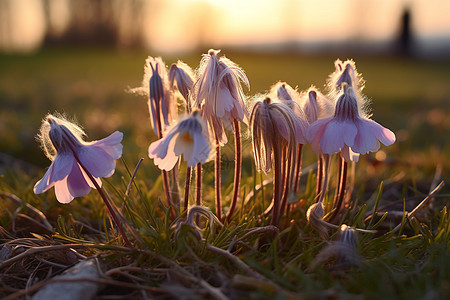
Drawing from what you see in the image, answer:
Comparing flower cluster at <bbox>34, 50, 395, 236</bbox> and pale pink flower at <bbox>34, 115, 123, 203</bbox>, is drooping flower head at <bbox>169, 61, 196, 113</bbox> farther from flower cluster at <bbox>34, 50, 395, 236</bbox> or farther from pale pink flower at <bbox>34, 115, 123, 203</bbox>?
pale pink flower at <bbox>34, 115, 123, 203</bbox>

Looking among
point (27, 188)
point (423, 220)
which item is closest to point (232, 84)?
point (423, 220)

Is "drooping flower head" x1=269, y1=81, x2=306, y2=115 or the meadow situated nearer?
Result: the meadow

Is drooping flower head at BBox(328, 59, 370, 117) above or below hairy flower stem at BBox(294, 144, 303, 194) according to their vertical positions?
above

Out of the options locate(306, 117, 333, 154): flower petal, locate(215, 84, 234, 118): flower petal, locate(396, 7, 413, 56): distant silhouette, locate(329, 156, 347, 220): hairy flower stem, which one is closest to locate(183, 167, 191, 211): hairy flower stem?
locate(215, 84, 234, 118): flower petal

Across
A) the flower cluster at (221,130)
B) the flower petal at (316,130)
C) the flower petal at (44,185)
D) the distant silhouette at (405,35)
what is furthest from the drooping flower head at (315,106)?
the distant silhouette at (405,35)

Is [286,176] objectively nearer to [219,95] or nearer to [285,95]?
[285,95]

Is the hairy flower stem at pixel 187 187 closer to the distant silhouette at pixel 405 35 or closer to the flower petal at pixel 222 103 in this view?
the flower petal at pixel 222 103

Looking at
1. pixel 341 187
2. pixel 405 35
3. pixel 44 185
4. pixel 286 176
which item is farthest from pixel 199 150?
pixel 405 35
